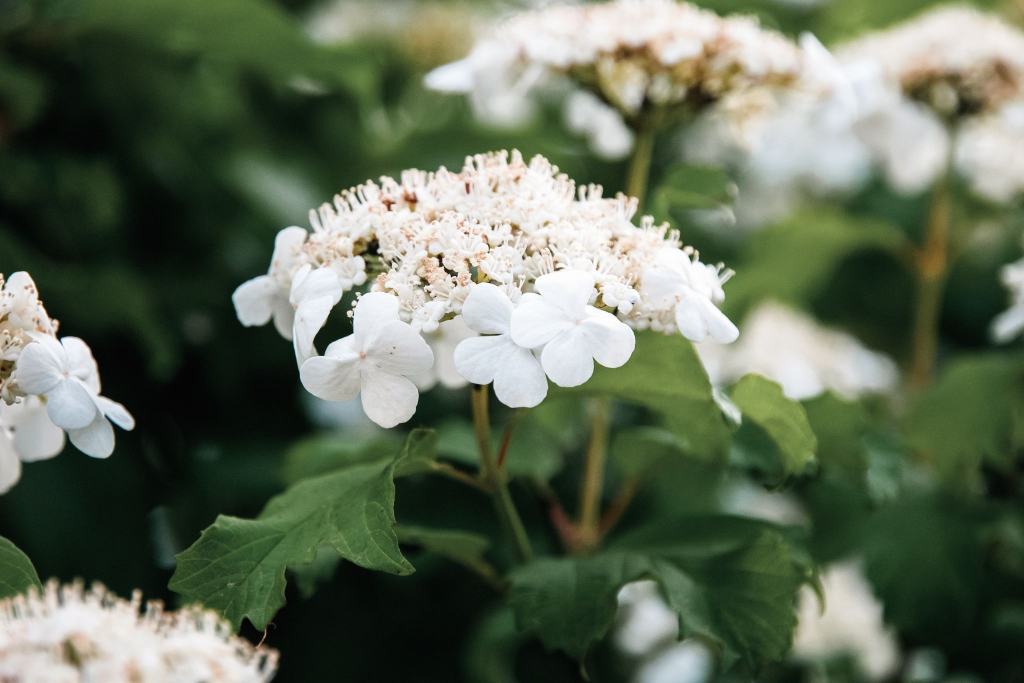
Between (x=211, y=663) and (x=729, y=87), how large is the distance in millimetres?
739

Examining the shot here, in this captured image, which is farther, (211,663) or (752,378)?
(752,378)

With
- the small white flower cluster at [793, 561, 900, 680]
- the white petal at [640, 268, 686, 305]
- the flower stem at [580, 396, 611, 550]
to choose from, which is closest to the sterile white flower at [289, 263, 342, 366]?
the white petal at [640, 268, 686, 305]

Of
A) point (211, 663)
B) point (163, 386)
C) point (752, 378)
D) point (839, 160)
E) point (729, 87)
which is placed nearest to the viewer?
point (211, 663)

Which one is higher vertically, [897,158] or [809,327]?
[897,158]

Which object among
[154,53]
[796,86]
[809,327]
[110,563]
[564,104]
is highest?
[796,86]

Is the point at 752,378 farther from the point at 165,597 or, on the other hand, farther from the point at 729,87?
the point at 165,597

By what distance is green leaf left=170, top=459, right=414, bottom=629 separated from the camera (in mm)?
583

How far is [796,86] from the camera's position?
0.99 meters

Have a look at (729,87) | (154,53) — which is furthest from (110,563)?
(729,87)

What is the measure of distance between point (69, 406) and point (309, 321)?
0.58 ft

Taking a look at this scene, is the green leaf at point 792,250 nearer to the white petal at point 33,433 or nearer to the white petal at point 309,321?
the white petal at point 309,321

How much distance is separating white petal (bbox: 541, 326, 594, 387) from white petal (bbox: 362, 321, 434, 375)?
3.0 inches

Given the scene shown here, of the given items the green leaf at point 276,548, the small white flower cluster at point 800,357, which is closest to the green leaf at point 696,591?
the green leaf at point 276,548

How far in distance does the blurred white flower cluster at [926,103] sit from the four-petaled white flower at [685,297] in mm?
450
